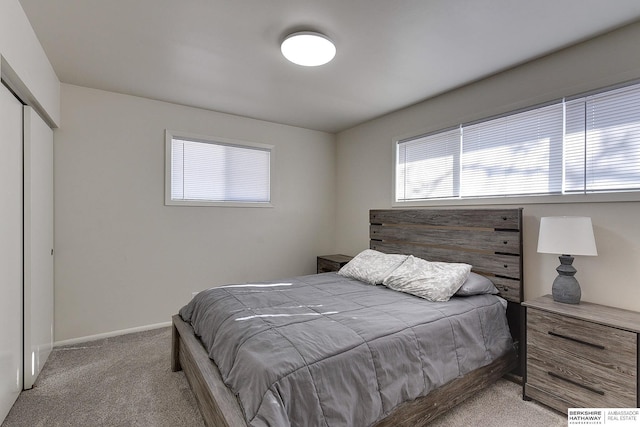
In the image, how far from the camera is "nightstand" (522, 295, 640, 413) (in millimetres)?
1720

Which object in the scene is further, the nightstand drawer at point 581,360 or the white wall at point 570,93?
the white wall at point 570,93

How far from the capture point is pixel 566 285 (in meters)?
2.11

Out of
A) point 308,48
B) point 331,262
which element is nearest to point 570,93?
point 308,48

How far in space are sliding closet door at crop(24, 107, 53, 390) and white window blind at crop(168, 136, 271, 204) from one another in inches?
42.6

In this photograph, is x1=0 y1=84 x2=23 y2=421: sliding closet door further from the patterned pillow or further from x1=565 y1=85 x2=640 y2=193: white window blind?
x1=565 y1=85 x2=640 y2=193: white window blind

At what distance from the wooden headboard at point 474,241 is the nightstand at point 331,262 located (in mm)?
658

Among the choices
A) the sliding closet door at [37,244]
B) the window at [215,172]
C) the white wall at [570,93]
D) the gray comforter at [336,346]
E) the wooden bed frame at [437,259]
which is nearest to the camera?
the gray comforter at [336,346]

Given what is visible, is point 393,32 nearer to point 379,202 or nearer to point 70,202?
point 379,202

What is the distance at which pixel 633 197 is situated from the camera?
1986mm

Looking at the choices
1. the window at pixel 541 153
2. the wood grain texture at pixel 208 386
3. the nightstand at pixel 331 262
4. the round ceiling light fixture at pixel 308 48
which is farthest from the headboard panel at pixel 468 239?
the wood grain texture at pixel 208 386

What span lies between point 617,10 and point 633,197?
116 centimetres

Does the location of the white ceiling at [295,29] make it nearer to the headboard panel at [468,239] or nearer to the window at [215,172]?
the window at [215,172]

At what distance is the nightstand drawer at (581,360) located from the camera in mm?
1718

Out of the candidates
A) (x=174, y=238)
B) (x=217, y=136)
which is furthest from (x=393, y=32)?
(x=174, y=238)
